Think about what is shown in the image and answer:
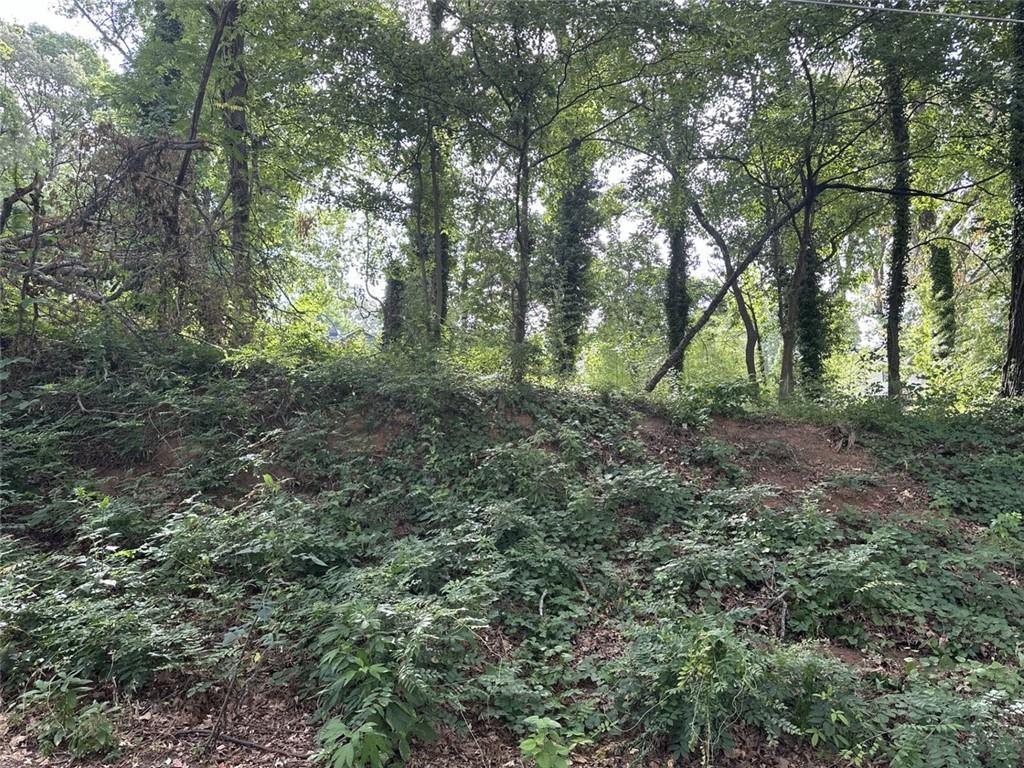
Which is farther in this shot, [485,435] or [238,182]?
[238,182]

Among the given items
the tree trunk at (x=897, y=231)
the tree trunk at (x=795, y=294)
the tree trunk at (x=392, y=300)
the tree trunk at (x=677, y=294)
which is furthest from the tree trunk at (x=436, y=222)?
the tree trunk at (x=677, y=294)

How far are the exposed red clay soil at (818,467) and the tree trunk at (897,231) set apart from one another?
111 inches

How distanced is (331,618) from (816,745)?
9.17 feet

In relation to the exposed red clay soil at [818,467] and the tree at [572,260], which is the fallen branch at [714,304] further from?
the tree at [572,260]

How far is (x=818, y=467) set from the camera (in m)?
6.73

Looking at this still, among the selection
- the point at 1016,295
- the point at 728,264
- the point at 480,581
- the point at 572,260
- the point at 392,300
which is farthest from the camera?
the point at 572,260

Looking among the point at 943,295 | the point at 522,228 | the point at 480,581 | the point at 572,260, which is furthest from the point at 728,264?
the point at 480,581

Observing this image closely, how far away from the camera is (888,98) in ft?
28.4

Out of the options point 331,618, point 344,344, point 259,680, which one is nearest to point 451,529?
point 331,618

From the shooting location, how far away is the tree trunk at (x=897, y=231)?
29.5 feet

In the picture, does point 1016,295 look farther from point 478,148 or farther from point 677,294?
point 478,148

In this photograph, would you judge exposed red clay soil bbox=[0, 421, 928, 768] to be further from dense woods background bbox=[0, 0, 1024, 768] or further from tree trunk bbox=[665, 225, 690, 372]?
tree trunk bbox=[665, 225, 690, 372]

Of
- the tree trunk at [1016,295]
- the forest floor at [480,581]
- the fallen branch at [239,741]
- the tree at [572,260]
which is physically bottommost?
the fallen branch at [239,741]

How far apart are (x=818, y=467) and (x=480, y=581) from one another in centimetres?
472
